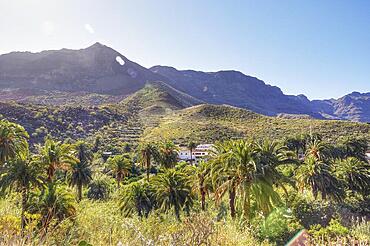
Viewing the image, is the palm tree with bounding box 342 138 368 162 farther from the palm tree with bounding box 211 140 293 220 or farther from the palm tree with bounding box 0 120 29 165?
the palm tree with bounding box 0 120 29 165

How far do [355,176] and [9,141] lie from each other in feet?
130

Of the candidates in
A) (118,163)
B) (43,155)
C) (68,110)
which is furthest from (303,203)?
(68,110)

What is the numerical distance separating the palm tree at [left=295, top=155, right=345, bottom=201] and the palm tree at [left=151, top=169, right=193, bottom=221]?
14.4 meters

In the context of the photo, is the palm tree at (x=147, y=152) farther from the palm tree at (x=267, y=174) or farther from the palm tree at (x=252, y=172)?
the palm tree at (x=267, y=174)

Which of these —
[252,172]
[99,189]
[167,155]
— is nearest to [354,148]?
[167,155]

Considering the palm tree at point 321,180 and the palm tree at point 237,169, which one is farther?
the palm tree at point 321,180

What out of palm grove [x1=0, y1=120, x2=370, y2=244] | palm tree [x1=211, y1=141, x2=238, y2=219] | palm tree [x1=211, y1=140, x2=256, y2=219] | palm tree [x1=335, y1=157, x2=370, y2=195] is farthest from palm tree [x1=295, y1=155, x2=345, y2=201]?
palm tree [x1=211, y1=140, x2=256, y2=219]

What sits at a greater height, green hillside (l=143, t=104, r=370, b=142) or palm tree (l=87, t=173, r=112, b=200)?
green hillside (l=143, t=104, r=370, b=142)

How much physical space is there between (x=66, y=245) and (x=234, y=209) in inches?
972

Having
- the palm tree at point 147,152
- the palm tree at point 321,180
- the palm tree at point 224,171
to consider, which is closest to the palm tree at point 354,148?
the palm tree at point 321,180

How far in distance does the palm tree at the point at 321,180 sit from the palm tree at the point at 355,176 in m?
3.37

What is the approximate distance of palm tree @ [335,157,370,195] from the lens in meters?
41.1

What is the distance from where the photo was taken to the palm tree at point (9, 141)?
29.4 metres

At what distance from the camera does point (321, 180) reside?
37531 mm
